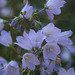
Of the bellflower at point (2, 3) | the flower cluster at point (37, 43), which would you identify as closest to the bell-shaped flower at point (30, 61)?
the flower cluster at point (37, 43)

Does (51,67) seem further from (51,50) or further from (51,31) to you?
(51,31)

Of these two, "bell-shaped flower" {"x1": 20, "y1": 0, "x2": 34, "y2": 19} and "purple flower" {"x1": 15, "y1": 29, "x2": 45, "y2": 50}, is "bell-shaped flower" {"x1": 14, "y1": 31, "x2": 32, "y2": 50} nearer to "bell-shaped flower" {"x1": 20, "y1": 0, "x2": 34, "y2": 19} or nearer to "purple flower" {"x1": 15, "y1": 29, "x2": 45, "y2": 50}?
"purple flower" {"x1": 15, "y1": 29, "x2": 45, "y2": 50}

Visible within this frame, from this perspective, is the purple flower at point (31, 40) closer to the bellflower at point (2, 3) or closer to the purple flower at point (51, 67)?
the purple flower at point (51, 67)

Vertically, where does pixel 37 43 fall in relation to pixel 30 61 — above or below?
above

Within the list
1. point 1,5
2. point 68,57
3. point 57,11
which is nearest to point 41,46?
point 57,11

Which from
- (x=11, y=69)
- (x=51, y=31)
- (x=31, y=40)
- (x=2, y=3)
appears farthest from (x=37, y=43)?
(x=2, y=3)

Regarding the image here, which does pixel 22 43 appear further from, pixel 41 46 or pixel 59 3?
pixel 59 3

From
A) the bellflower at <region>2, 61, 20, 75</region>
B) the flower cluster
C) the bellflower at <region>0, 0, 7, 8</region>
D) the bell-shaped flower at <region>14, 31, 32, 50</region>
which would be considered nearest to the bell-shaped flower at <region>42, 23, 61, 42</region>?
the flower cluster
